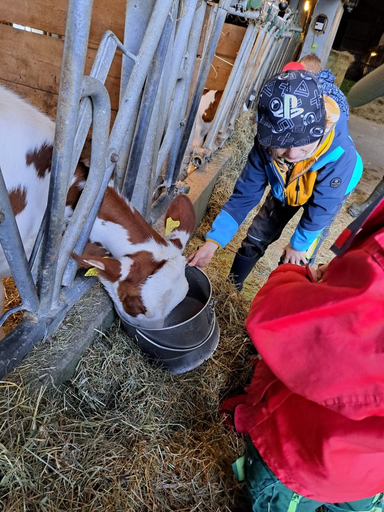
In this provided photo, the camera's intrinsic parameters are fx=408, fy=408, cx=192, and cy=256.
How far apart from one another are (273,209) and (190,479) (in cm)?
174

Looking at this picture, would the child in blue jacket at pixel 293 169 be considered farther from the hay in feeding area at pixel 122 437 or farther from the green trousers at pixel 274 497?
the green trousers at pixel 274 497

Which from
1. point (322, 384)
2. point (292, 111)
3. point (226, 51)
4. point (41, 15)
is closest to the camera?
point (322, 384)

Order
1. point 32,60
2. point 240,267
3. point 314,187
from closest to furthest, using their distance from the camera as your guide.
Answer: point 314,187, point 32,60, point 240,267

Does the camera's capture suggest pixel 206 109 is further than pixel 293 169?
Yes

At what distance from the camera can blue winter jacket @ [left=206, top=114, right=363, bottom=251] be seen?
2.12 metres

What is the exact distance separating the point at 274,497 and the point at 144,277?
1.01 m

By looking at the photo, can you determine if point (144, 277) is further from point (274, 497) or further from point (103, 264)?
point (274, 497)

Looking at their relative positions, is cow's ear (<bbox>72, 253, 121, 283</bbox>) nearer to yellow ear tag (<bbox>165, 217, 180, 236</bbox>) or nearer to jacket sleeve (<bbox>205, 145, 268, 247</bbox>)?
yellow ear tag (<bbox>165, 217, 180, 236</bbox>)

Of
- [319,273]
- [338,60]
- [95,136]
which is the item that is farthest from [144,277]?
[338,60]

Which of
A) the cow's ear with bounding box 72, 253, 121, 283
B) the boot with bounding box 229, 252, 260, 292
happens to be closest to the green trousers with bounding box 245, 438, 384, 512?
the cow's ear with bounding box 72, 253, 121, 283

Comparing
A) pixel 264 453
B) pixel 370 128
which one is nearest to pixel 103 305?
pixel 264 453

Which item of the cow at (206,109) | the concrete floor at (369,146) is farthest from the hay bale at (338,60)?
the cow at (206,109)

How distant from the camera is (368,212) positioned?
1.01 meters

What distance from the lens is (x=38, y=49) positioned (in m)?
2.90
